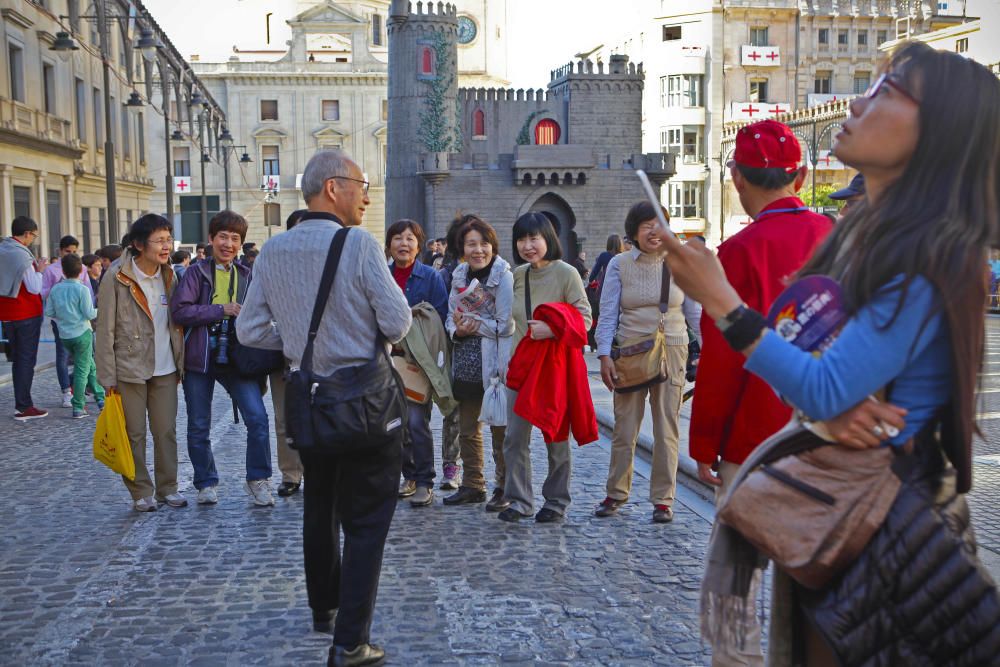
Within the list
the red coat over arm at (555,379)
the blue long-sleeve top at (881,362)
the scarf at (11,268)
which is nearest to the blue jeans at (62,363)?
the scarf at (11,268)

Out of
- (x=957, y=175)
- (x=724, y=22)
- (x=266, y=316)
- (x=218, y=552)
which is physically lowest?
(x=218, y=552)

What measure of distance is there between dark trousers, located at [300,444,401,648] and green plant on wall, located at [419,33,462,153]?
43.9 meters

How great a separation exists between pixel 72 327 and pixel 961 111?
11.0 metres

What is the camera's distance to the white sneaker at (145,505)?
688 centimetres

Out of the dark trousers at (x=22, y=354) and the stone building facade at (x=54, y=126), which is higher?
the stone building facade at (x=54, y=126)

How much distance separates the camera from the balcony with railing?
2946cm

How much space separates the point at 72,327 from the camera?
11484 mm

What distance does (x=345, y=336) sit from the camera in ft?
13.6

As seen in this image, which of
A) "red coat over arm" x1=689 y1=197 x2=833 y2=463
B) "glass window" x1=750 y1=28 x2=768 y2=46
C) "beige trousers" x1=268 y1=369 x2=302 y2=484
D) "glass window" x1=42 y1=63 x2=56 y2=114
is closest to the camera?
"red coat over arm" x1=689 y1=197 x2=833 y2=463

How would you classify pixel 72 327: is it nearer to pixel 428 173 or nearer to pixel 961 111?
pixel 961 111

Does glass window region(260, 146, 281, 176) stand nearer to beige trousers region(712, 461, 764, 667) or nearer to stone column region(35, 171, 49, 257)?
stone column region(35, 171, 49, 257)

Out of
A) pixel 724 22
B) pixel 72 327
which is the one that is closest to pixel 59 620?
pixel 72 327

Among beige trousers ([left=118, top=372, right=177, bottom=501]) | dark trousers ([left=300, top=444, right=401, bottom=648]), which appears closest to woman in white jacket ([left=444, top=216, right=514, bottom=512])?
beige trousers ([left=118, top=372, right=177, bottom=501])

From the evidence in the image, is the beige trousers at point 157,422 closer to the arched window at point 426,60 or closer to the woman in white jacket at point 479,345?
the woman in white jacket at point 479,345
